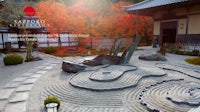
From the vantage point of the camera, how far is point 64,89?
5242mm

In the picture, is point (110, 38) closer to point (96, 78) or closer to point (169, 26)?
point (169, 26)

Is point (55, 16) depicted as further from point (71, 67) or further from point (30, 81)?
point (30, 81)

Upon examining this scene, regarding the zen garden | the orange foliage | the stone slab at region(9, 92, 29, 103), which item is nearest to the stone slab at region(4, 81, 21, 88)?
the zen garden

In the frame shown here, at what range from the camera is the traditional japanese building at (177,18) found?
1262 cm

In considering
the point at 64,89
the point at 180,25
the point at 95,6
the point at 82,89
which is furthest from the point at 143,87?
the point at 95,6

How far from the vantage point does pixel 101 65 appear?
849 cm

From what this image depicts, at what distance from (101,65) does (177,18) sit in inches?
371

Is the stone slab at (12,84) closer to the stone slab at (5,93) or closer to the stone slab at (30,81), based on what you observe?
the stone slab at (30,81)

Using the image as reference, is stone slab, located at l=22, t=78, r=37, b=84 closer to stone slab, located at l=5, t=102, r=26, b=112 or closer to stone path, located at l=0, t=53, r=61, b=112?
stone path, located at l=0, t=53, r=61, b=112

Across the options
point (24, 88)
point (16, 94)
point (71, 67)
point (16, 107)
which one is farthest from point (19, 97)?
point (71, 67)

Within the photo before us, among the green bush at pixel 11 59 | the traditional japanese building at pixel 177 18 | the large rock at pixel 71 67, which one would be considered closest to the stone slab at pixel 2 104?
the large rock at pixel 71 67

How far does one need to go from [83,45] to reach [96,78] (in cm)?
1337

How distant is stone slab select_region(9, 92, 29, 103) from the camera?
4.40 m

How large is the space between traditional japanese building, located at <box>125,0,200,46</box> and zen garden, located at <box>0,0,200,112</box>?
76mm
